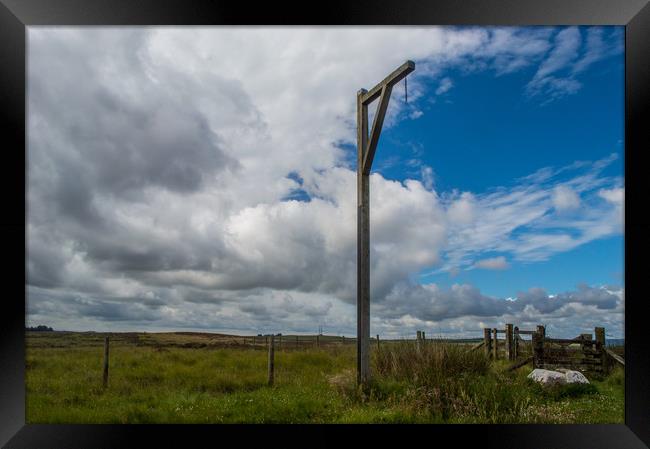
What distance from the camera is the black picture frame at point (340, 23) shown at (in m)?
3.21

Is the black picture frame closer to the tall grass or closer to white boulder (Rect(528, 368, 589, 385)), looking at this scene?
the tall grass

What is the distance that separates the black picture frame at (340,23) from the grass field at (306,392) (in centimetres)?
160

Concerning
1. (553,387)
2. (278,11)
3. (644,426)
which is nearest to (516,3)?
(278,11)

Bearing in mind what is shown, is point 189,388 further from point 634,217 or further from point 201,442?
point 634,217

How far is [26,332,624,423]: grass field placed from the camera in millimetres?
5254

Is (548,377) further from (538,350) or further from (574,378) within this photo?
(538,350)

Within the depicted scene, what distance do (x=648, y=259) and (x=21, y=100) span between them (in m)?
4.21

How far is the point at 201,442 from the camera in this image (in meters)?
A: 3.45

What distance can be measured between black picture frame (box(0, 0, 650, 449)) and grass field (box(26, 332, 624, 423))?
160cm

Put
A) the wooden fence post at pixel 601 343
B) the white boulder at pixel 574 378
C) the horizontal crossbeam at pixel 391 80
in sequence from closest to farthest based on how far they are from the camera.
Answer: the horizontal crossbeam at pixel 391 80, the white boulder at pixel 574 378, the wooden fence post at pixel 601 343

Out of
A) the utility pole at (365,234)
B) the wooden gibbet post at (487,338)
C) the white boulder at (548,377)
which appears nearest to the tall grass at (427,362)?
the utility pole at (365,234)

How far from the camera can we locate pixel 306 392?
615 cm

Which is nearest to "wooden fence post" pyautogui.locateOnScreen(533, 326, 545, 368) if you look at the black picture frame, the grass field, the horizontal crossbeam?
the grass field

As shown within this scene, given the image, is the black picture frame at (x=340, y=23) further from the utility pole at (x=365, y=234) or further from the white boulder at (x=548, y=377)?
the white boulder at (x=548, y=377)
